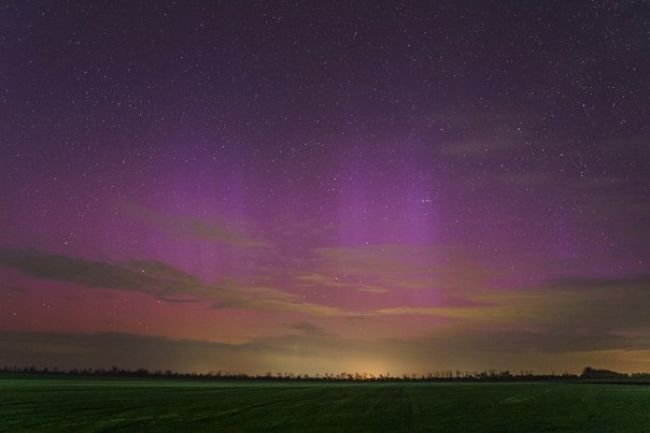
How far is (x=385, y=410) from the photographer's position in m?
46.5

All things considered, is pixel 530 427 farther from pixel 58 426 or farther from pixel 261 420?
pixel 58 426

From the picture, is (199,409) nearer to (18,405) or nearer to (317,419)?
(317,419)

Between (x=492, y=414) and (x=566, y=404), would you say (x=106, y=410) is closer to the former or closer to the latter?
(x=492, y=414)

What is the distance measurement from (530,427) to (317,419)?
12.3 m

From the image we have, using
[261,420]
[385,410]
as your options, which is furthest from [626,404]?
[261,420]

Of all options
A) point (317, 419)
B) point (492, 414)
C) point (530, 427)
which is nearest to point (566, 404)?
point (492, 414)

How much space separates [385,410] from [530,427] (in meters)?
14.0

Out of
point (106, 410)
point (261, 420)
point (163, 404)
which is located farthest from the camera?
point (163, 404)

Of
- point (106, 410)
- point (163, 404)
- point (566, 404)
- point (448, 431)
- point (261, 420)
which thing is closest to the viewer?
point (448, 431)

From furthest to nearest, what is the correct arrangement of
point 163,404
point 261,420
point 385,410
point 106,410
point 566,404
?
point 566,404 < point 163,404 < point 385,410 < point 106,410 < point 261,420

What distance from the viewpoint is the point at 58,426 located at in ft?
107

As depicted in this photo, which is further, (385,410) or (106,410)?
(385,410)

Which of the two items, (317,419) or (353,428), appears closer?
(353,428)

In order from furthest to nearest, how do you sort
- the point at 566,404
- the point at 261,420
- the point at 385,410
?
the point at 566,404, the point at 385,410, the point at 261,420
